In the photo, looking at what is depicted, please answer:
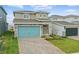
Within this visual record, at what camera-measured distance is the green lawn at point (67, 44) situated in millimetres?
2721

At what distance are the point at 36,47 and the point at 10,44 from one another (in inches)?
12.0

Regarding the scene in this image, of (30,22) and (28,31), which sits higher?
(30,22)

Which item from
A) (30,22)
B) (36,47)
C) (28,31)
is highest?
(30,22)

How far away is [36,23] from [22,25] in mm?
166

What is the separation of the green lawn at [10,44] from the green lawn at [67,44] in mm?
435

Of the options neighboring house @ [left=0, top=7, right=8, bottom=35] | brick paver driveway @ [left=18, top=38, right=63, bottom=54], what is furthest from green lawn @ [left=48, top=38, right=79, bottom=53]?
neighboring house @ [left=0, top=7, right=8, bottom=35]

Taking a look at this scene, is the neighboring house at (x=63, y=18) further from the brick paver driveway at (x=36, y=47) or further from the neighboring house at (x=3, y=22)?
the neighboring house at (x=3, y=22)

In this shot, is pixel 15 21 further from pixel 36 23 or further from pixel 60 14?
pixel 60 14

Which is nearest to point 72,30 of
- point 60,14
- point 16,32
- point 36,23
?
point 60,14

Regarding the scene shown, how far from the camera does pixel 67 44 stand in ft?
8.97

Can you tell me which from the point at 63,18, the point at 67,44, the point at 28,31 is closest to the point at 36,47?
the point at 28,31

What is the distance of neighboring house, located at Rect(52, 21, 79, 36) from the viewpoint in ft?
9.03

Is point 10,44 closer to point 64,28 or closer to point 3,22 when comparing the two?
point 3,22
